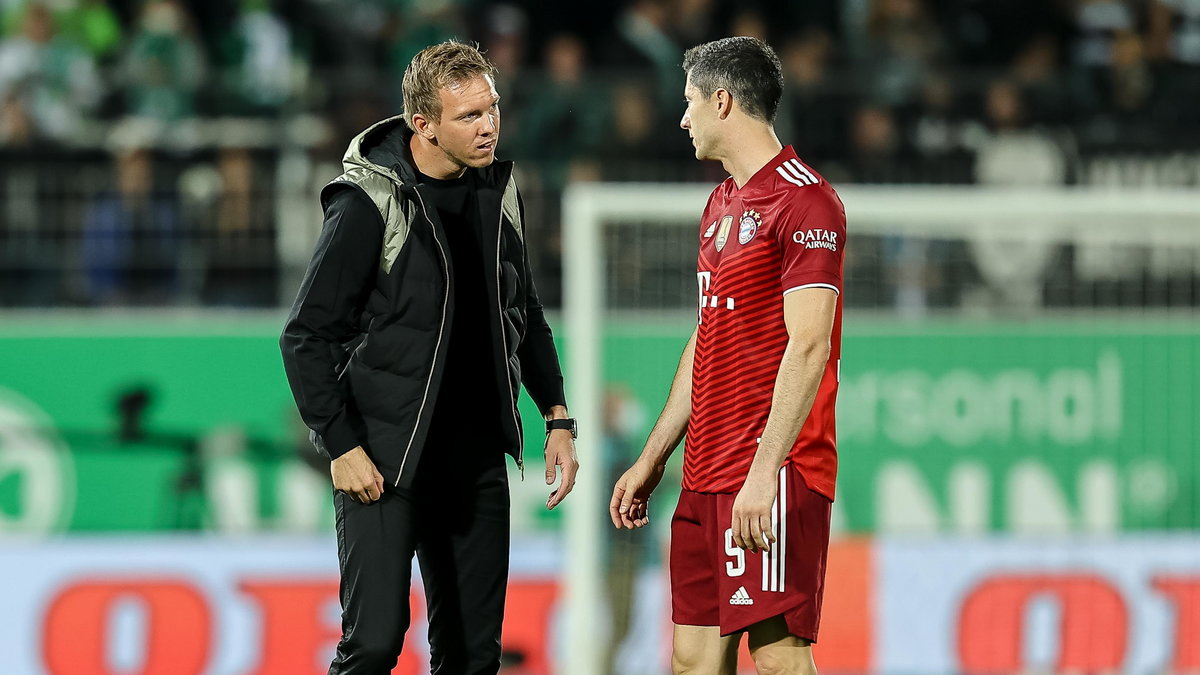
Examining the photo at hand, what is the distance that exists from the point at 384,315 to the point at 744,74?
1.03 meters

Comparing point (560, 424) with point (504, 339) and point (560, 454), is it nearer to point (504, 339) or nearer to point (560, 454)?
point (560, 454)

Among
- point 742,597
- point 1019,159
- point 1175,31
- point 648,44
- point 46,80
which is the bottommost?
point 742,597

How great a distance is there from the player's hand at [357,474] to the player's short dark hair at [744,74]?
47.1 inches

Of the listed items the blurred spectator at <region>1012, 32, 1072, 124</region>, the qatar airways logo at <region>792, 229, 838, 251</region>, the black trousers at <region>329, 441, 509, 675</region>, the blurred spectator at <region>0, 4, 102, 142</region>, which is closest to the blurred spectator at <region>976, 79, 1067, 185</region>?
the blurred spectator at <region>1012, 32, 1072, 124</region>

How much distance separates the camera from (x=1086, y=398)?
8477 mm

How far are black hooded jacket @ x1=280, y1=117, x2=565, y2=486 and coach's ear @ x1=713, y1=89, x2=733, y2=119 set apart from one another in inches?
21.2

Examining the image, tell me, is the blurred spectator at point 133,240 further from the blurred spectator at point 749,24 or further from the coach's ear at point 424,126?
the coach's ear at point 424,126

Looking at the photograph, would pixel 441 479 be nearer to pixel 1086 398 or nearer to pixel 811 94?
pixel 1086 398

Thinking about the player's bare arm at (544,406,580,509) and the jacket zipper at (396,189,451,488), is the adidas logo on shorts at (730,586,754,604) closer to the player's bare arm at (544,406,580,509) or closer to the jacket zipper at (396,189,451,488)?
the player's bare arm at (544,406,580,509)

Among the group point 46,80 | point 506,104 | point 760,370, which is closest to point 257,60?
point 46,80

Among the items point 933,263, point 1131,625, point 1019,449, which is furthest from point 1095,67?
point 1131,625

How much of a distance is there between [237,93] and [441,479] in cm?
703

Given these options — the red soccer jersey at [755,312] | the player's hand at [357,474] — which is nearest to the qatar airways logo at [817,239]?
the red soccer jersey at [755,312]

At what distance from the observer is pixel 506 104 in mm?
10383
